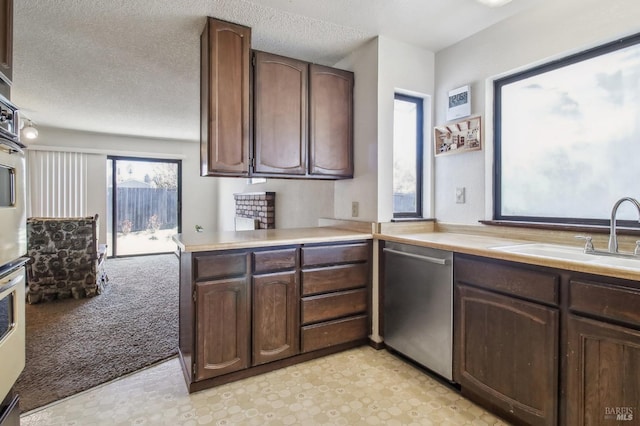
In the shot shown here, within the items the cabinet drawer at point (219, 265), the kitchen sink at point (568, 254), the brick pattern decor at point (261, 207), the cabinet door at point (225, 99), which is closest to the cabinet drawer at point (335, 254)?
the cabinet drawer at point (219, 265)

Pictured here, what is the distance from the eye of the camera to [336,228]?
2924mm

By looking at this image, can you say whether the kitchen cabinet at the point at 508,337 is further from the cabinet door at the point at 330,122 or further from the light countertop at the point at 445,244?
the cabinet door at the point at 330,122

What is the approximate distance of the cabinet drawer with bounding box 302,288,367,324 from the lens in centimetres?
229

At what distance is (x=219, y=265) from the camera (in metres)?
1.97

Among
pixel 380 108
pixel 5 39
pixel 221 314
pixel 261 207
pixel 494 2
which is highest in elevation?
pixel 494 2

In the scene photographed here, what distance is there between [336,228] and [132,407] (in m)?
1.86

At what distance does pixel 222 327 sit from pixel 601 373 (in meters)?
1.84

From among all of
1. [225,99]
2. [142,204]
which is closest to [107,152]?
[142,204]

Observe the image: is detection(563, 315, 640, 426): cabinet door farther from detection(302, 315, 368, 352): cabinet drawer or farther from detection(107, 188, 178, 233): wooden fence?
detection(107, 188, 178, 233): wooden fence

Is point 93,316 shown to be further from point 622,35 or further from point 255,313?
point 622,35

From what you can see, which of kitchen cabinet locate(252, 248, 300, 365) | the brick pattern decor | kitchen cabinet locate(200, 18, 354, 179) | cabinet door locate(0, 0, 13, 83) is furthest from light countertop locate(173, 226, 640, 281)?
the brick pattern decor

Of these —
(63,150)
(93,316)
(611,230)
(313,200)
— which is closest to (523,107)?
(611,230)

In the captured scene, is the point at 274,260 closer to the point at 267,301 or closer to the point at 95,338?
the point at 267,301

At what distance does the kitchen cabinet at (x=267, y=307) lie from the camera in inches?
76.4
